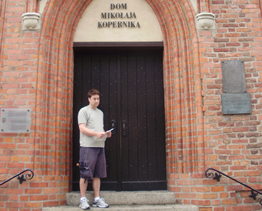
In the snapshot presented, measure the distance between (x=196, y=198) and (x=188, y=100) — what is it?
1623mm

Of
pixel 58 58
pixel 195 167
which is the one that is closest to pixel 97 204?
pixel 195 167

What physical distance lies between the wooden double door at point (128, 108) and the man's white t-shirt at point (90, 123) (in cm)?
81

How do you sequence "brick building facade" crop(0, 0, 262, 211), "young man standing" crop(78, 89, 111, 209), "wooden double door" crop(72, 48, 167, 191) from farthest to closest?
"wooden double door" crop(72, 48, 167, 191) → "brick building facade" crop(0, 0, 262, 211) → "young man standing" crop(78, 89, 111, 209)

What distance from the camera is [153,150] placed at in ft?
18.1

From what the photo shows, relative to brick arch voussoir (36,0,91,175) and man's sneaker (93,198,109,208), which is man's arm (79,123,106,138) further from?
man's sneaker (93,198,109,208)

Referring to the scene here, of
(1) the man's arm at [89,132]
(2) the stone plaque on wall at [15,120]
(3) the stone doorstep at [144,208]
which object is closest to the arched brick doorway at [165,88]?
(2) the stone plaque on wall at [15,120]

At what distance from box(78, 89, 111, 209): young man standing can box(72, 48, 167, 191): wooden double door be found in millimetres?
864

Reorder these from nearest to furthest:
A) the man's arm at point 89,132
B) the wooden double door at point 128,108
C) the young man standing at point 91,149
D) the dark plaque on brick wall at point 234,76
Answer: the man's arm at point 89,132 → the young man standing at point 91,149 → the dark plaque on brick wall at point 234,76 → the wooden double door at point 128,108

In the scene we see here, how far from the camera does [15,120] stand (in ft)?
15.9

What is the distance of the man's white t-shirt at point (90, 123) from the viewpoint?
441 centimetres

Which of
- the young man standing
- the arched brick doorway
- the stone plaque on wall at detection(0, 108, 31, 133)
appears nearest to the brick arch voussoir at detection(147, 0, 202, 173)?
the arched brick doorway

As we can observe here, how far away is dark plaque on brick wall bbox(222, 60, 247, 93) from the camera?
5047mm

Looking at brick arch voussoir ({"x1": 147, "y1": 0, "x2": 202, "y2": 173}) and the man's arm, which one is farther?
brick arch voussoir ({"x1": 147, "y1": 0, "x2": 202, "y2": 173})

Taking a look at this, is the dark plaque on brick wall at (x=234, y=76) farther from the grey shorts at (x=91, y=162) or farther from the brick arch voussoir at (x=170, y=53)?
the grey shorts at (x=91, y=162)
